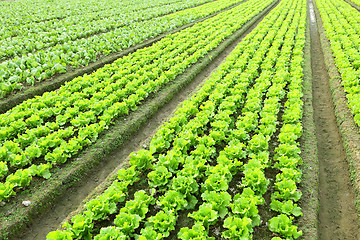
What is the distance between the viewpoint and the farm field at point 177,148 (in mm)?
5516

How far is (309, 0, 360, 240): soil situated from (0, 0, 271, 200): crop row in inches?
296

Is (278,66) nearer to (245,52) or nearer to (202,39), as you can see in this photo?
(245,52)

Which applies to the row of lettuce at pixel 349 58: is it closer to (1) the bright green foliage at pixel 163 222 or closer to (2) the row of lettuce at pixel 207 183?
(2) the row of lettuce at pixel 207 183

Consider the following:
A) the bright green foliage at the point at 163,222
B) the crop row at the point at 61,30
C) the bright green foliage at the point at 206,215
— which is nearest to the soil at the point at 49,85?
the crop row at the point at 61,30

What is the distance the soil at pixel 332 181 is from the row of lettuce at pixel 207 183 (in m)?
1.08

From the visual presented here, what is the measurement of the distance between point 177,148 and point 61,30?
1825 cm

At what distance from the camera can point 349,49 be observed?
578 inches

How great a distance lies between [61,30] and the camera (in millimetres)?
19750

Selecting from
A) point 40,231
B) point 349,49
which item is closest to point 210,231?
point 40,231

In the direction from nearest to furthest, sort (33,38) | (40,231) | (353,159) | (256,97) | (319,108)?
(40,231) → (353,159) → (256,97) → (319,108) → (33,38)

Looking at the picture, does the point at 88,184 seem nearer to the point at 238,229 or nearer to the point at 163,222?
the point at 163,222

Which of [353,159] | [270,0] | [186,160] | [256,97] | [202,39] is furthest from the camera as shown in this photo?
[270,0]

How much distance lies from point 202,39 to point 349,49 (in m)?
10.6

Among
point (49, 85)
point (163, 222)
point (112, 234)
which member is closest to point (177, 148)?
point (163, 222)
